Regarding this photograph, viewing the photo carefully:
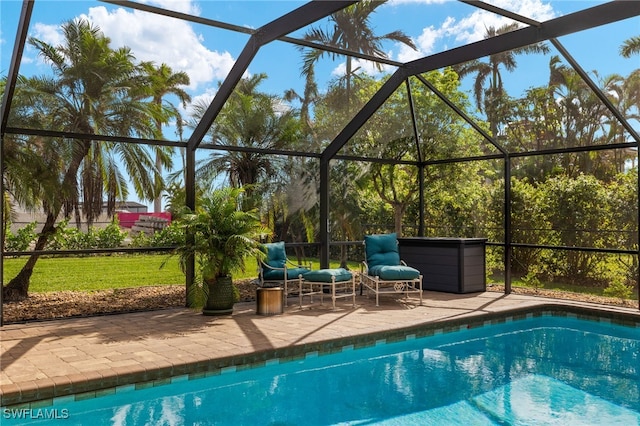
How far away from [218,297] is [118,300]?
14.3ft

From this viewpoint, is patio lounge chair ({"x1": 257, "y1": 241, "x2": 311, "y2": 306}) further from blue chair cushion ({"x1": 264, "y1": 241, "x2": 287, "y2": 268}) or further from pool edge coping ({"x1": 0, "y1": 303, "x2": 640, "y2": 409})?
pool edge coping ({"x1": 0, "y1": 303, "x2": 640, "y2": 409})

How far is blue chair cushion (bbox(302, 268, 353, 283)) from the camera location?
8242 millimetres

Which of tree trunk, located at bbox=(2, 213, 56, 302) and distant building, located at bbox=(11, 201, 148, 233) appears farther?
tree trunk, located at bbox=(2, 213, 56, 302)

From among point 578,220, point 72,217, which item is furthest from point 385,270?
point 72,217

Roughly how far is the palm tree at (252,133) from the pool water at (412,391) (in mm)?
4651

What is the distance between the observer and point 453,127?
10695mm

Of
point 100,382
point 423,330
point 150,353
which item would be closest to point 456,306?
point 423,330

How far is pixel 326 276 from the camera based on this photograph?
823cm

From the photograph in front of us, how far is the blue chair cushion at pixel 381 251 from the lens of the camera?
9336 millimetres

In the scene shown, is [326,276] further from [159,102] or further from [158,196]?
[159,102]

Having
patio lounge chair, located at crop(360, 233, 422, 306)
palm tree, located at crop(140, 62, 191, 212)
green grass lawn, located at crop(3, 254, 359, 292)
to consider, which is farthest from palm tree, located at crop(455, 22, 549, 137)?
palm tree, located at crop(140, 62, 191, 212)

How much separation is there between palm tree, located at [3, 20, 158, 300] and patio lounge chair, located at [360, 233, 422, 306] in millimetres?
4208

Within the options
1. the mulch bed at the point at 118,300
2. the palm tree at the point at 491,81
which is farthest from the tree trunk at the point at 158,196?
the palm tree at the point at 491,81

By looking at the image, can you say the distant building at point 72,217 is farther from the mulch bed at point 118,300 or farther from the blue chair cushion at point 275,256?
the blue chair cushion at point 275,256
